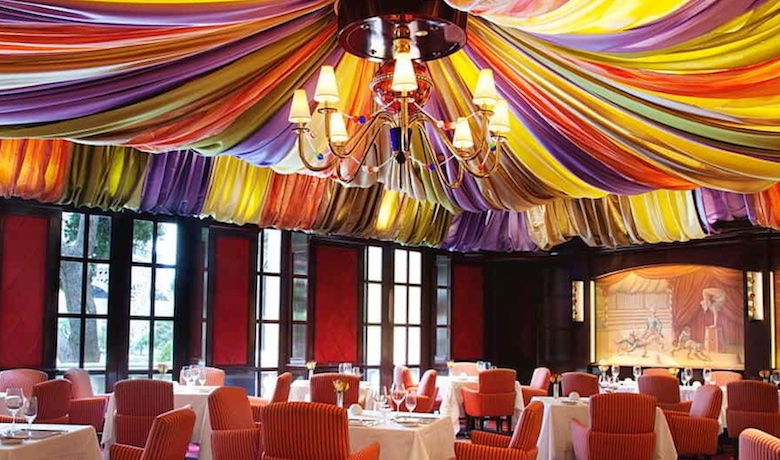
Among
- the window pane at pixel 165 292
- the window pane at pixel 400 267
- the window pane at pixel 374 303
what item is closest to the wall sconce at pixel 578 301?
the window pane at pixel 400 267

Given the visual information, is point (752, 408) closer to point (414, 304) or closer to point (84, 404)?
point (414, 304)

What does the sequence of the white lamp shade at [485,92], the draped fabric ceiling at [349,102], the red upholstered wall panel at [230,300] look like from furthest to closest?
the red upholstered wall panel at [230,300] → the white lamp shade at [485,92] → the draped fabric ceiling at [349,102]

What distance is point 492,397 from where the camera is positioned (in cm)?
985

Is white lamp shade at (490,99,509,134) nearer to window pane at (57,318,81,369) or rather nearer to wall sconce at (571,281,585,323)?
window pane at (57,318,81,369)

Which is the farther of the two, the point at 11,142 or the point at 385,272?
the point at 385,272

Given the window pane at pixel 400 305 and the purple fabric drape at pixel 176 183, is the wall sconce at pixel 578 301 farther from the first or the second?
the purple fabric drape at pixel 176 183

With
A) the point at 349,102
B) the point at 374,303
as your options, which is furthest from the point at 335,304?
the point at 349,102

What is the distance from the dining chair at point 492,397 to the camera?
9828 mm

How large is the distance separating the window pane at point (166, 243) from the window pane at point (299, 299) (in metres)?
1.79

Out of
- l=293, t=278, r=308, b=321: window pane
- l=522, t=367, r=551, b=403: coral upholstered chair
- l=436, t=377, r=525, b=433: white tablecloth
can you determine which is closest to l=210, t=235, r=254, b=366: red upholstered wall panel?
l=293, t=278, r=308, b=321: window pane

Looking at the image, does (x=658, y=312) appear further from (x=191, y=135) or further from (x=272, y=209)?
(x=191, y=135)

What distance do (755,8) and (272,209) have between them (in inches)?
256

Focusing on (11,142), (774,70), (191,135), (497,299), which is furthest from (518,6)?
(497,299)

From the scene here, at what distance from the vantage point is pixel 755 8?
4.77m
